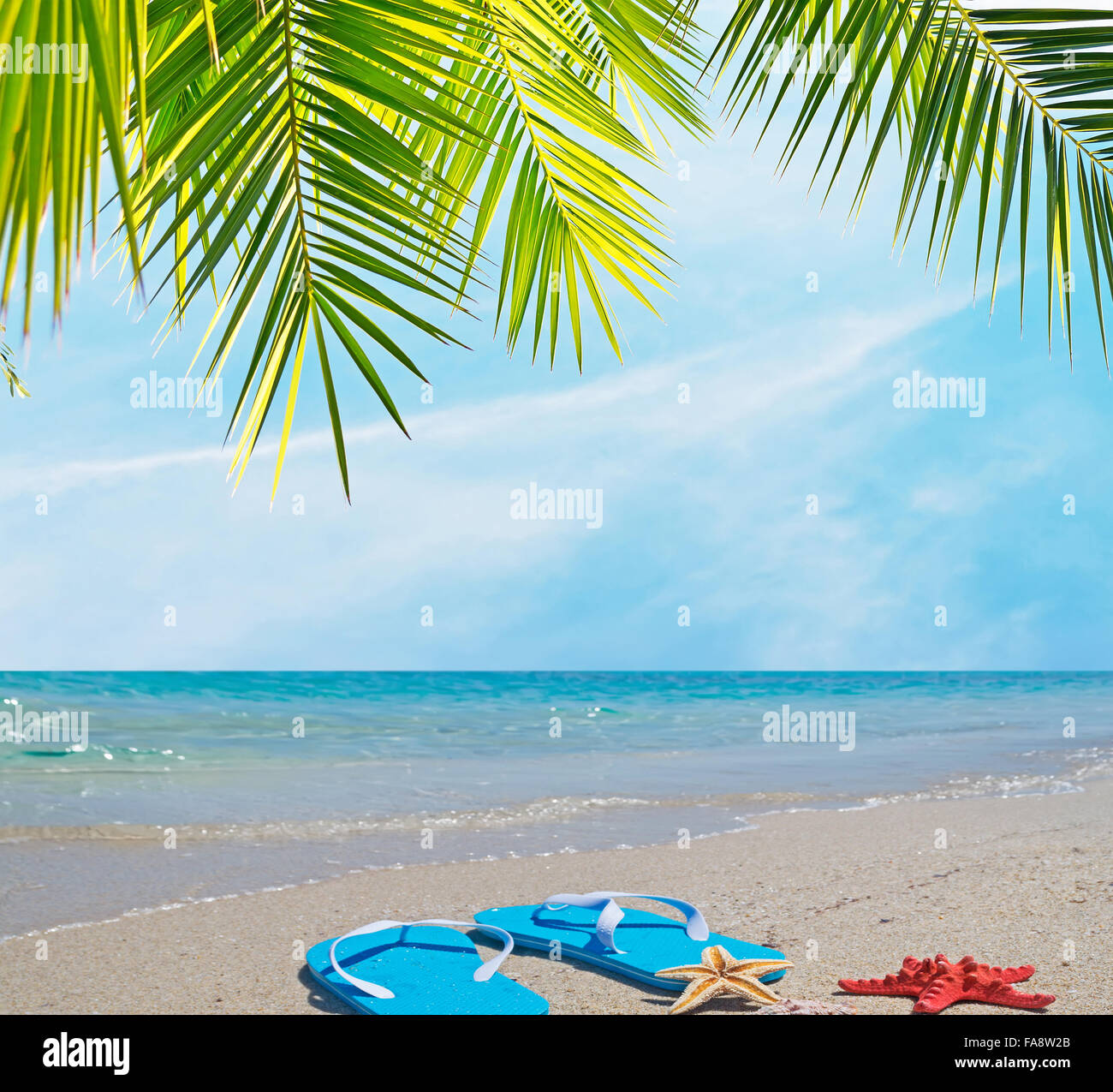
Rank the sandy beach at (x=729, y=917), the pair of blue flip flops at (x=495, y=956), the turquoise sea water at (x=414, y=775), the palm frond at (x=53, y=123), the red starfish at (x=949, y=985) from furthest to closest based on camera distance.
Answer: the turquoise sea water at (x=414, y=775) < the sandy beach at (x=729, y=917) < the pair of blue flip flops at (x=495, y=956) < the red starfish at (x=949, y=985) < the palm frond at (x=53, y=123)

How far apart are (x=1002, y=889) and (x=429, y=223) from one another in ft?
13.4

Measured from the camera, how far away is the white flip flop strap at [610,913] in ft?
9.84

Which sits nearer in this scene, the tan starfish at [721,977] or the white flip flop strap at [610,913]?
the tan starfish at [721,977]

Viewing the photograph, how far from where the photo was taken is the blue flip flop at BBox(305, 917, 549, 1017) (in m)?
2.62

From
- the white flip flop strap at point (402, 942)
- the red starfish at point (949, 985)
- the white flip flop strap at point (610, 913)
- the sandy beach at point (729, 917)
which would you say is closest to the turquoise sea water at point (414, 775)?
the sandy beach at point (729, 917)

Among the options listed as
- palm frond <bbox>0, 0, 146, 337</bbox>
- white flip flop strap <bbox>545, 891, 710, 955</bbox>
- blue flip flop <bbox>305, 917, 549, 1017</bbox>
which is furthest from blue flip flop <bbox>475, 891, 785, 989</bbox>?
palm frond <bbox>0, 0, 146, 337</bbox>

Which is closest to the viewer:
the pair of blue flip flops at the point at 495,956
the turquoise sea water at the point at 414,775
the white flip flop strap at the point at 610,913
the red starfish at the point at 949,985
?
the red starfish at the point at 949,985

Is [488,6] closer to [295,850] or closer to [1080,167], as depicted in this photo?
[1080,167]

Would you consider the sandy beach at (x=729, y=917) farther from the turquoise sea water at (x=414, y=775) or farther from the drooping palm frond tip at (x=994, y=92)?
the drooping palm frond tip at (x=994, y=92)

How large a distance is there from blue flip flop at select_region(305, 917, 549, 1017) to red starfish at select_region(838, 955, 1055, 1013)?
40.6 inches

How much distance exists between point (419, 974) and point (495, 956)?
0.28 meters
